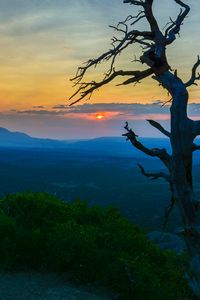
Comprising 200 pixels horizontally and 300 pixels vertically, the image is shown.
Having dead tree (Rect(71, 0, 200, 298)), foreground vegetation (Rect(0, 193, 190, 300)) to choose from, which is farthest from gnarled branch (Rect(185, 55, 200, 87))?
foreground vegetation (Rect(0, 193, 190, 300))

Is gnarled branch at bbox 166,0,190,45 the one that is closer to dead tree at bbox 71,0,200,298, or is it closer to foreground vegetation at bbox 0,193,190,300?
dead tree at bbox 71,0,200,298

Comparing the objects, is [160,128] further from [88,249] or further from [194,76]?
[88,249]

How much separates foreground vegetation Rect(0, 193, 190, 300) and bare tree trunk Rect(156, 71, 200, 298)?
347cm

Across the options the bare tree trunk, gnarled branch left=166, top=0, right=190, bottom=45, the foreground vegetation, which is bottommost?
the foreground vegetation

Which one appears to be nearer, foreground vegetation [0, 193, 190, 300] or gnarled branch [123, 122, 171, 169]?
gnarled branch [123, 122, 171, 169]

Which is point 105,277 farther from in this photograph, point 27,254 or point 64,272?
point 27,254

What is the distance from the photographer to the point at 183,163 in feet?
40.8

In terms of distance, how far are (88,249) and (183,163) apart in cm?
589

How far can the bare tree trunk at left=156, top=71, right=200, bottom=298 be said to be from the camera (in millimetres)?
12312

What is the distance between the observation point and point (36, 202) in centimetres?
2009

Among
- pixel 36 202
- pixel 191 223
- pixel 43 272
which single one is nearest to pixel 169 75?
pixel 191 223

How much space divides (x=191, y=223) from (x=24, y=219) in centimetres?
918

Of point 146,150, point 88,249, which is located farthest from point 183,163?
point 88,249

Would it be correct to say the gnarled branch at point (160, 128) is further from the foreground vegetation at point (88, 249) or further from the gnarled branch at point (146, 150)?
the foreground vegetation at point (88, 249)
